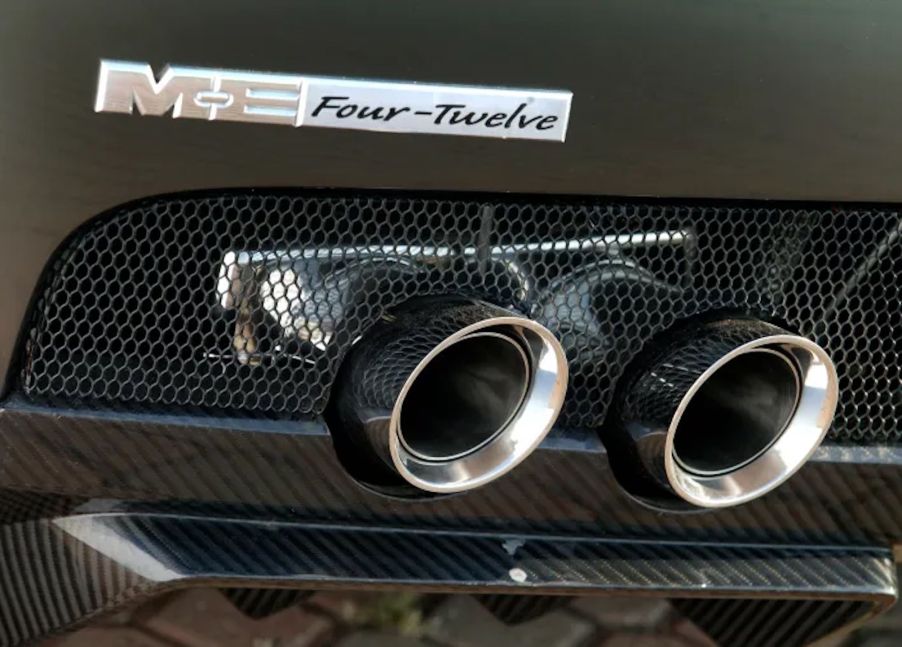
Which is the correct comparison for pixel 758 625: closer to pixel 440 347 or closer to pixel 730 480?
pixel 730 480

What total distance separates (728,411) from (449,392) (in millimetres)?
354

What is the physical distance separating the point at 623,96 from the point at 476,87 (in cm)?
15

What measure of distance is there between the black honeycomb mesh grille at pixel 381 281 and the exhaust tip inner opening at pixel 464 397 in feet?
0.21

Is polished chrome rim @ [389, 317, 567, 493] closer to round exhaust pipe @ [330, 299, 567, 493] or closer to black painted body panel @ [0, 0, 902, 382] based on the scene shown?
round exhaust pipe @ [330, 299, 567, 493]

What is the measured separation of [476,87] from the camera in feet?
4.42

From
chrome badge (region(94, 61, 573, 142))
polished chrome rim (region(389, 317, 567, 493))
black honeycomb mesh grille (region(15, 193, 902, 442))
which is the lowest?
polished chrome rim (region(389, 317, 567, 493))

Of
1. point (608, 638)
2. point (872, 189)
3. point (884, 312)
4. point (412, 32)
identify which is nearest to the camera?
point (412, 32)

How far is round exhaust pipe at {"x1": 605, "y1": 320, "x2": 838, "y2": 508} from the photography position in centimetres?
155

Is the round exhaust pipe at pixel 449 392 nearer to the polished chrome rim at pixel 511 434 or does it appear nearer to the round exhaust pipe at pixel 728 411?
the polished chrome rim at pixel 511 434

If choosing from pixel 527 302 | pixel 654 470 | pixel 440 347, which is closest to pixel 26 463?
pixel 440 347

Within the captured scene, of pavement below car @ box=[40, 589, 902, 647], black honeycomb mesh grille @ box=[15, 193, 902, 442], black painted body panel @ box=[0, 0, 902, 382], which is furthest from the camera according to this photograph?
pavement below car @ box=[40, 589, 902, 647]

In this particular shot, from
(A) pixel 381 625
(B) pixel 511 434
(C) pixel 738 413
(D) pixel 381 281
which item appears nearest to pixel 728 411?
(C) pixel 738 413

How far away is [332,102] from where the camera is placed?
1.32 metres

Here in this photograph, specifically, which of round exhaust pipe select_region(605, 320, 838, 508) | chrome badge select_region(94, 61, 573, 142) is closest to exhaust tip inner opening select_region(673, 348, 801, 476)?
round exhaust pipe select_region(605, 320, 838, 508)
